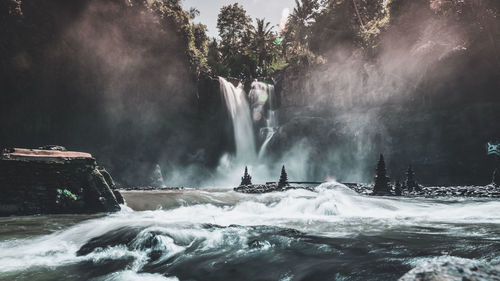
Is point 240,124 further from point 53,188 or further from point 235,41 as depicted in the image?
point 53,188

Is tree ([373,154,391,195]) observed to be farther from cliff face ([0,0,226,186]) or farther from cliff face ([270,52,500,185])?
cliff face ([0,0,226,186])

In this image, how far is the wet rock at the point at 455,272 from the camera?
225cm

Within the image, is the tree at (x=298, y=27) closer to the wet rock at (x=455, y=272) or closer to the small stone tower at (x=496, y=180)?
the small stone tower at (x=496, y=180)

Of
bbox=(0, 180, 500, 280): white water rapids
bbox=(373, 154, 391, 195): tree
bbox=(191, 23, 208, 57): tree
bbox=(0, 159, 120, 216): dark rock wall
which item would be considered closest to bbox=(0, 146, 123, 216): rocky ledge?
bbox=(0, 159, 120, 216): dark rock wall

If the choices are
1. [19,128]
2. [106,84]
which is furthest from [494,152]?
[19,128]

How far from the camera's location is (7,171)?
11.0 metres

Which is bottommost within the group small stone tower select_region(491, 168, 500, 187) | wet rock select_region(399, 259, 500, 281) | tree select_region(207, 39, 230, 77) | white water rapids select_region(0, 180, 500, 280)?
white water rapids select_region(0, 180, 500, 280)

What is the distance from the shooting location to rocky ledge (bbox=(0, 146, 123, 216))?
1103 centimetres

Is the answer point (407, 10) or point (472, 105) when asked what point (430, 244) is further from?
point (407, 10)

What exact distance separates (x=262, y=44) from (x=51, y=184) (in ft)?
155

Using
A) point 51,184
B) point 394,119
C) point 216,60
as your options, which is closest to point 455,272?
point 51,184

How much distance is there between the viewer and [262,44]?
176 ft

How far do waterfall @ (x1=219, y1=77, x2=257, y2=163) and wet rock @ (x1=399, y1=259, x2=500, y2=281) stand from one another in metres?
38.1

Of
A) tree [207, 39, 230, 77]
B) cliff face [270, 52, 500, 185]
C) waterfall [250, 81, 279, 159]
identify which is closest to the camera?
cliff face [270, 52, 500, 185]
